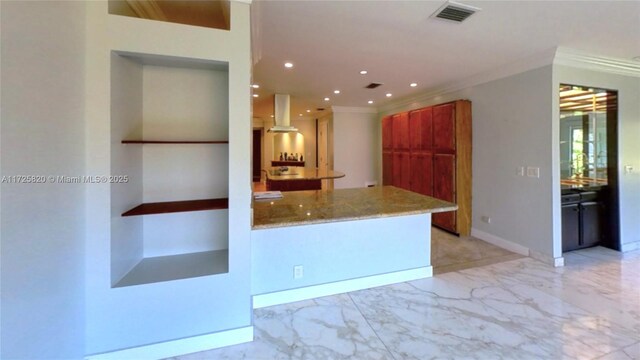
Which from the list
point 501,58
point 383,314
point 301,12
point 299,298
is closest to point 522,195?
point 501,58

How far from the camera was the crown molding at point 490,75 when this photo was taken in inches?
126

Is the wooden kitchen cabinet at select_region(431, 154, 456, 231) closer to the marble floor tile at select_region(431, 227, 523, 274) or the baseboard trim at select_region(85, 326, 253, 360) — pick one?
the marble floor tile at select_region(431, 227, 523, 274)

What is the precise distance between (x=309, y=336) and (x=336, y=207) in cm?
110

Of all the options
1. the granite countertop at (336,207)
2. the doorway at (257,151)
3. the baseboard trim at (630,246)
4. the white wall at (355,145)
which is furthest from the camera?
the doorway at (257,151)

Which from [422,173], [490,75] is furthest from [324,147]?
[490,75]

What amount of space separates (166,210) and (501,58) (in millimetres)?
3930

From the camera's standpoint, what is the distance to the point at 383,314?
7.35 feet

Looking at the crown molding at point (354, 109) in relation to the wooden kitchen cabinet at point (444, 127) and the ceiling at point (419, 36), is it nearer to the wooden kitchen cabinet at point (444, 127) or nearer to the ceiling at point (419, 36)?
the ceiling at point (419, 36)

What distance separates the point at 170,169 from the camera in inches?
83.1

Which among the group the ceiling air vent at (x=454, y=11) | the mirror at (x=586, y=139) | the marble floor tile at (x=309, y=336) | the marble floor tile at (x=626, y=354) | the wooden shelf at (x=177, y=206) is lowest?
the marble floor tile at (x=626, y=354)

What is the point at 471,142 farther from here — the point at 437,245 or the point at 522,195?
the point at 437,245

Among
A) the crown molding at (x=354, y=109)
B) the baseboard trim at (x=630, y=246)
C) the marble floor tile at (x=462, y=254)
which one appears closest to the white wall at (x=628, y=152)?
the baseboard trim at (x=630, y=246)

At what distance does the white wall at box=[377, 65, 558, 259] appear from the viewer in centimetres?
328

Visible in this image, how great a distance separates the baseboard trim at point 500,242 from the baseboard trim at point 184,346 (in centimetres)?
348
